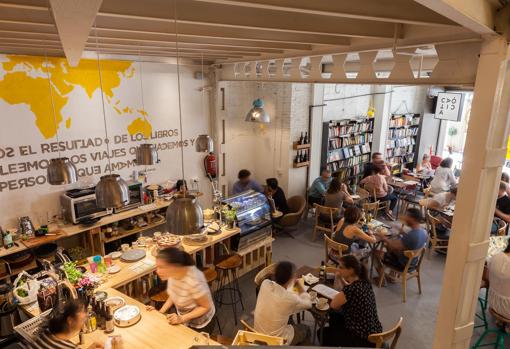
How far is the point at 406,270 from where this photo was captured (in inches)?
219

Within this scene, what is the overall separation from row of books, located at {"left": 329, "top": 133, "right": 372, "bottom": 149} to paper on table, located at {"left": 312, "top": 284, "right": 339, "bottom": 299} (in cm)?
552

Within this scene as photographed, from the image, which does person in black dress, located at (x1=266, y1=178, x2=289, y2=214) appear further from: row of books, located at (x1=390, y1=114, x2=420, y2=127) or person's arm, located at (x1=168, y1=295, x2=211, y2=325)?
row of books, located at (x1=390, y1=114, x2=420, y2=127)

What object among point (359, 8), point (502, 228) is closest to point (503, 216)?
point (502, 228)

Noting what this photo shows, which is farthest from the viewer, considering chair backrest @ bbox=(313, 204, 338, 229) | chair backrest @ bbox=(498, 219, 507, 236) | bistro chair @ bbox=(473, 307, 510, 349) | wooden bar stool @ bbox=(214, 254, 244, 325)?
chair backrest @ bbox=(313, 204, 338, 229)

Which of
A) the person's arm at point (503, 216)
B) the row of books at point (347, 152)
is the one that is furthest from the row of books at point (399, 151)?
the person's arm at point (503, 216)

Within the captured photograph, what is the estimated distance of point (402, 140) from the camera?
37.8 feet

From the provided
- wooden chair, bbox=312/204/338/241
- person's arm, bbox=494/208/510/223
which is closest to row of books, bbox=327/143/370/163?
wooden chair, bbox=312/204/338/241

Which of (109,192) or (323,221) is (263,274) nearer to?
(109,192)

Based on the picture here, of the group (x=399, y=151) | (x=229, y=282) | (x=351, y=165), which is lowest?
(x=229, y=282)

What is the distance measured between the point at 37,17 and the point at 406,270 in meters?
5.63

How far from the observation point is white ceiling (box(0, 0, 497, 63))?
1.87 m

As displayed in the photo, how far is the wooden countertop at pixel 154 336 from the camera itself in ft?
10.7

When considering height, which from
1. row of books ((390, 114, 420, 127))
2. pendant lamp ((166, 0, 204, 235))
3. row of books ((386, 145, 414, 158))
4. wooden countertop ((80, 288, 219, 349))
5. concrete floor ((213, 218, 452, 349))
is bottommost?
concrete floor ((213, 218, 452, 349))

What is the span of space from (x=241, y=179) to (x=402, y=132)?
21.3ft
